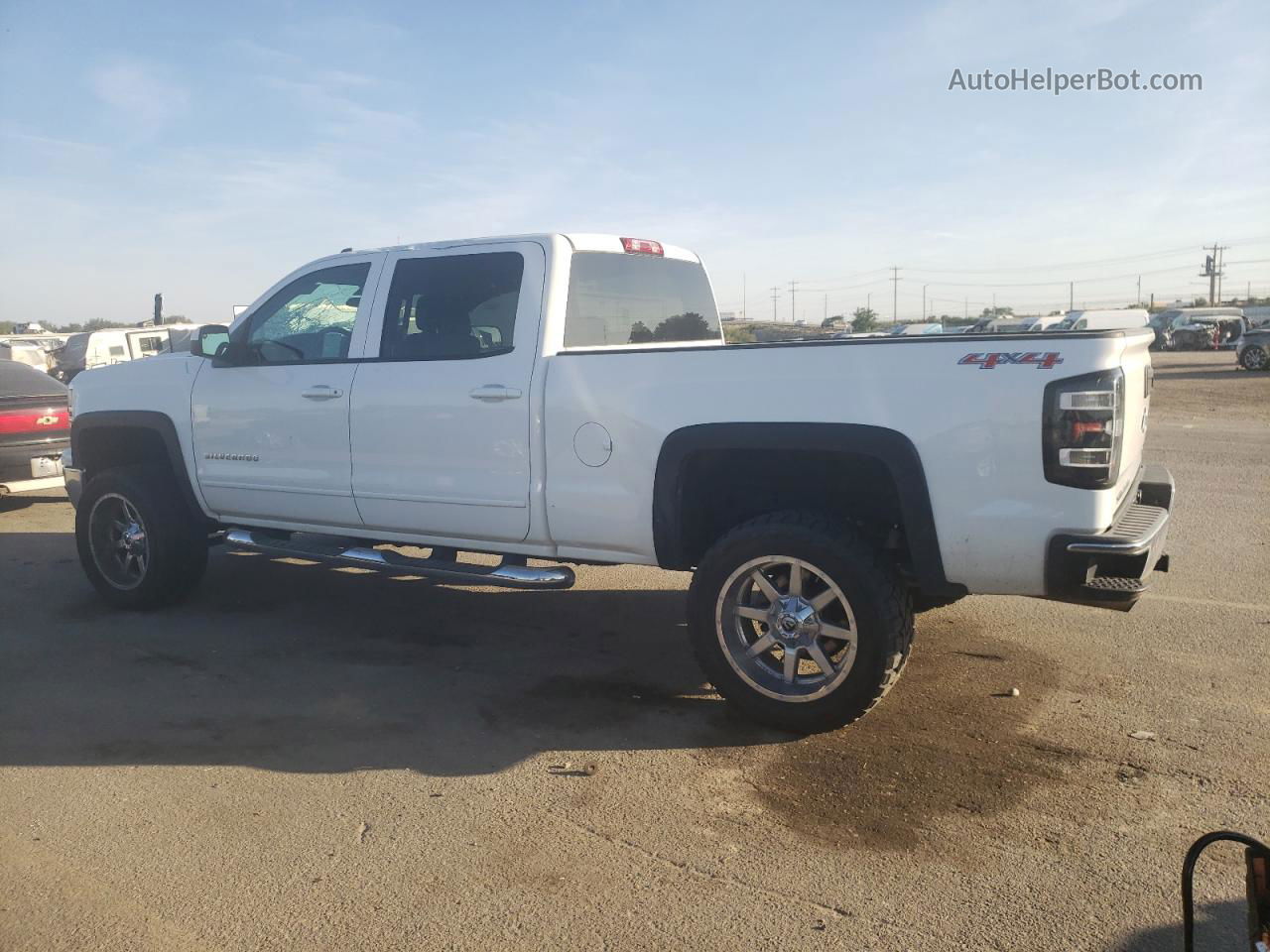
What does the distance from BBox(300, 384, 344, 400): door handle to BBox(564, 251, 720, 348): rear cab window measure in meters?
1.35

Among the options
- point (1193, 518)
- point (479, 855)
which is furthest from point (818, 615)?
point (1193, 518)

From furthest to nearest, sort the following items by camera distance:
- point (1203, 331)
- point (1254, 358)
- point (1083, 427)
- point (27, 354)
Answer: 1. point (1203, 331)
2. point (1254, 358)
3. point (27, 354)
4. point (1083, 427)

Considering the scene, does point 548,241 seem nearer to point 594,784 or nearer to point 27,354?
point 594,784

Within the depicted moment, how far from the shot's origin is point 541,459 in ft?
15.7

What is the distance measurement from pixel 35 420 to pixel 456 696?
7082 mm

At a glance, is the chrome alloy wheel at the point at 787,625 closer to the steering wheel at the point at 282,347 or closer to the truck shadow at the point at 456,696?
the truck shadow at the point at 456,696

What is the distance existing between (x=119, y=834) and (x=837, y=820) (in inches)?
96.5

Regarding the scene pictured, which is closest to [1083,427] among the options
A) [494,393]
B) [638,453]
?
[638,453]

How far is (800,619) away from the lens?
419 cm

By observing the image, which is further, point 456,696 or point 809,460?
point 456,696

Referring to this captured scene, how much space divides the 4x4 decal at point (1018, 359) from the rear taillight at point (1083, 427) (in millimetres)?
75

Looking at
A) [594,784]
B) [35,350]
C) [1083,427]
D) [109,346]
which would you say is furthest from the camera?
[109,346]

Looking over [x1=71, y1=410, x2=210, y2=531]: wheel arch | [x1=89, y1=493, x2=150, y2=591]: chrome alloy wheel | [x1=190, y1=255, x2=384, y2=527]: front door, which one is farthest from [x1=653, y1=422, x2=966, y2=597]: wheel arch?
[x1=89, y1=493, x2=150, y2=591]: chrome alloy wheel

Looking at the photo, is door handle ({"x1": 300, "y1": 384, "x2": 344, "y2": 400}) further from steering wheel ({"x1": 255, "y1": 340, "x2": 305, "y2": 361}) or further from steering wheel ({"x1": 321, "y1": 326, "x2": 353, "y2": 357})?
steering wheel ({"x1": 255, "y1": 340, "x2": 305, "y2": 361})
